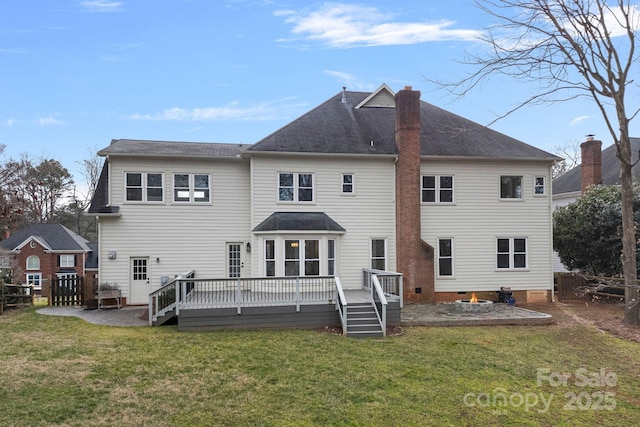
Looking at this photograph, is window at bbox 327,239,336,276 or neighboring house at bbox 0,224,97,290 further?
neighboring house at bbox 0,224,97,290

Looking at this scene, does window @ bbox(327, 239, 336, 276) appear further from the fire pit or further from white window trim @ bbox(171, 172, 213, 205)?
white window trim @ bbox(171, 172, 213, 205)

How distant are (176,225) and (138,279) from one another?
2594mm

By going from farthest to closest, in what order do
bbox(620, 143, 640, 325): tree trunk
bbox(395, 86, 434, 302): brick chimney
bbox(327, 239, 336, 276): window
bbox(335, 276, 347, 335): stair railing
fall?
bbox(395, 86, 434, 302): brick chimney < bbox(327, 239, 336, 276): window < bbox(620, 143, 640, 325): tree trunk < bbox(335, 276, 347, 335): stair railing

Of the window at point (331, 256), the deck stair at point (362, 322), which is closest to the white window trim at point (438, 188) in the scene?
the window at point (331, 256)

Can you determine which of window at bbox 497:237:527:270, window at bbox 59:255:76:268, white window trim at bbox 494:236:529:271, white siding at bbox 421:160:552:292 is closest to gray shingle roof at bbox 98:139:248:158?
white siding at bbox 421:160:552:292

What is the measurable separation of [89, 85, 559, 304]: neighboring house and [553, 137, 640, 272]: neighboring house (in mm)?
8191

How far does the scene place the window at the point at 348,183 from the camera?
640 inches

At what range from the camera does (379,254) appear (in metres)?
16.4

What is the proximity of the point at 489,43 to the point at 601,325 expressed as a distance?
981 centimetres

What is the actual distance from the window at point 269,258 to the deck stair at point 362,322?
A: 12.6 feet

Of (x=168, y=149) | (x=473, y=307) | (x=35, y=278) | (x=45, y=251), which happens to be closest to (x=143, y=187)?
(x=168, y=149)

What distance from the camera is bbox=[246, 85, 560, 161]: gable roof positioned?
632 inches

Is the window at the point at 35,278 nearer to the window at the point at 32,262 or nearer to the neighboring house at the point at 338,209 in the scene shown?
the window at the point at 32,262

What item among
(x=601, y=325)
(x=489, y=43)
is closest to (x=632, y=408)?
(x=601, y=325)
